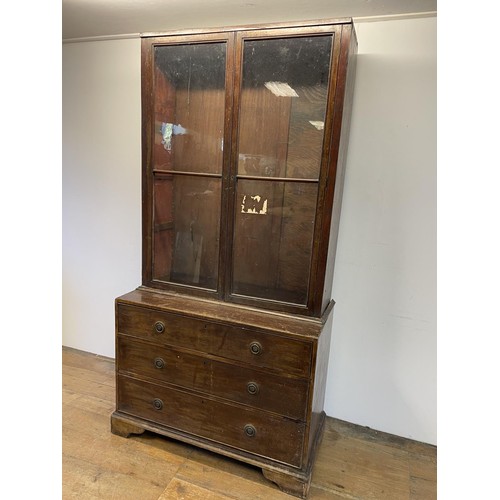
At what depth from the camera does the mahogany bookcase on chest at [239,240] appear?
155 centimetres

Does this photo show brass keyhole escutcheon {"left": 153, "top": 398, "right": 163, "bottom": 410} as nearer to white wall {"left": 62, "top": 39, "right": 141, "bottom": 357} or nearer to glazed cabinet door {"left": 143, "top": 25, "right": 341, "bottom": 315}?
glazed cabinet door {"left": 143, "top": 25, "right": 341, "bottom": 315}

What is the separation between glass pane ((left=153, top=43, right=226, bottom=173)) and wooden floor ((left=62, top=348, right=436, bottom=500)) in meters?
1.40

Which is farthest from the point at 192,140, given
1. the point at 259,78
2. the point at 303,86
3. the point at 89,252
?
the point at 89,252

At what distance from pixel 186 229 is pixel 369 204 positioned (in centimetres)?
94

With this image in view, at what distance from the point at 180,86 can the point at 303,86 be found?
0.60 meters

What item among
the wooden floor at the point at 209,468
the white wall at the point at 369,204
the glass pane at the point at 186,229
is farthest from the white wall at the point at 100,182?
the wooden floor at the point at 209,468

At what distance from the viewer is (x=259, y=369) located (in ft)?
5.26

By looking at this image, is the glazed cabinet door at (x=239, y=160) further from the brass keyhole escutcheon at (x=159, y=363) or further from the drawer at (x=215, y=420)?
the drawer at (x=215, y=420)

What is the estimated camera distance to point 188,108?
1.80 meters

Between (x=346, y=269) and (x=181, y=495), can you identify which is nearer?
(x=181, y=495)
